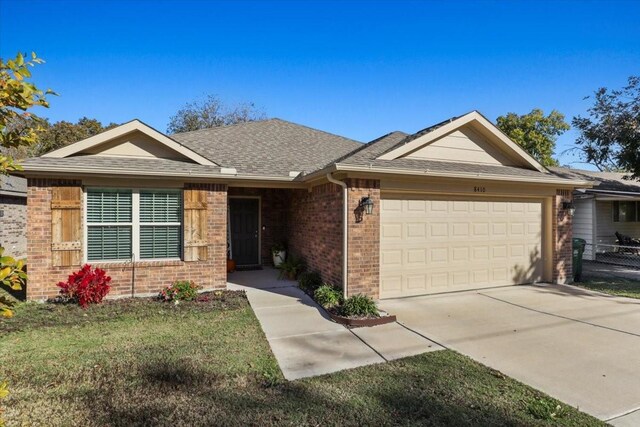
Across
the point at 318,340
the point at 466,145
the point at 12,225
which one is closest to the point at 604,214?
the point at 466,145

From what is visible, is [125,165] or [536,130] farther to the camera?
[536,130]

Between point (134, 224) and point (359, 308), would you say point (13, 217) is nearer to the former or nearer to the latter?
point (134, 224)

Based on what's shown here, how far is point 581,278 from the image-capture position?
394 inches

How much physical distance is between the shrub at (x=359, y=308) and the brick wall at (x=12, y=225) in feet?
39.9

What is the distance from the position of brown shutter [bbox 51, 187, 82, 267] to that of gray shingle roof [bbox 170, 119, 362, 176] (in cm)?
327

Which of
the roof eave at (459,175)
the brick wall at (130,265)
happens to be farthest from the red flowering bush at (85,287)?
the roof eave at (459,175)

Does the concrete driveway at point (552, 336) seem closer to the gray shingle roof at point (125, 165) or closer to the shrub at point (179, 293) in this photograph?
the shrub at point (179, 293)

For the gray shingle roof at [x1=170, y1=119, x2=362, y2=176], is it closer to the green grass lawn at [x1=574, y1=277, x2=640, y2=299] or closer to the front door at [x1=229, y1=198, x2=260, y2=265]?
the front door at [x1=229, y1=198, x2=260, y2=265]

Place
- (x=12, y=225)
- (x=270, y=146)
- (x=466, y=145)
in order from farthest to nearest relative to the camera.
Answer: (x=12, y=225)
(x=270, y=146)
(x=466, y=145)

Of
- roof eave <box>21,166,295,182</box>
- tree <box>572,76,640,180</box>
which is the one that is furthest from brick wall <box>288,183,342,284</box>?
tree <box>572,76,640,180</box>

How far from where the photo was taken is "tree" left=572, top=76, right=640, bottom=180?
14.8m

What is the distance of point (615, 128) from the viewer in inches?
601

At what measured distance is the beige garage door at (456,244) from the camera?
25.3ft

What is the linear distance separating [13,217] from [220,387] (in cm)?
1352
